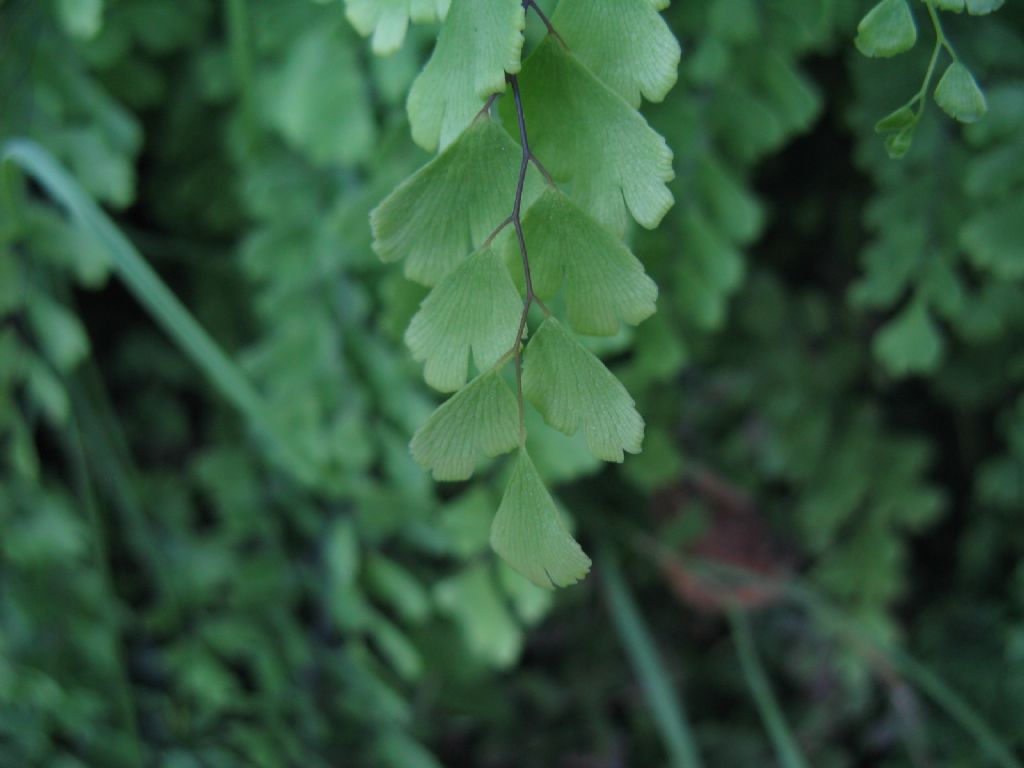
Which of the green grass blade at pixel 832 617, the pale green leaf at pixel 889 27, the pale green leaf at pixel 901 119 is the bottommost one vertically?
the green grass blade at pixel 832 617

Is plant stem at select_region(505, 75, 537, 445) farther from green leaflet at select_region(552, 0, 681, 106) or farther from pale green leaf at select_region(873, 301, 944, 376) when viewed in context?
pale green leaf at select_region(873, 301, 944, 376)

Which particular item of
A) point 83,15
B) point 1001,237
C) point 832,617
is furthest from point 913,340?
point 83,15

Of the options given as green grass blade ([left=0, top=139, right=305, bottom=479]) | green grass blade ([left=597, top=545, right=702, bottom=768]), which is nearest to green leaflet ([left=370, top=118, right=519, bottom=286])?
green grass blade ([left=0, top=139, right=305, bottom=479])

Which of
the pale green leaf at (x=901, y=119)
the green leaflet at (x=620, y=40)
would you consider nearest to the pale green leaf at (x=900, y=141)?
the pale green leaf at (x=901, y=119)

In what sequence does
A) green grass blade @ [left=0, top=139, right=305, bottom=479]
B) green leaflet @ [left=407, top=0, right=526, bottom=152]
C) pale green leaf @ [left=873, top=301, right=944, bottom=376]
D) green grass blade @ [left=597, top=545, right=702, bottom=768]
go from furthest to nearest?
green grass blade @ [left=597, top=545, right=702, bottom=768] → pale green leaf @ [left=873, top=301, right=944, bottom=376] → green grass blade @ [left=0, top=139, right=305, bottom=479] → green leaflet @ [left=407, top=0, right=526, bottom=152]

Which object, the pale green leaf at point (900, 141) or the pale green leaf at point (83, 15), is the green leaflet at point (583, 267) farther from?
the pale green leaf at point (83, 15)

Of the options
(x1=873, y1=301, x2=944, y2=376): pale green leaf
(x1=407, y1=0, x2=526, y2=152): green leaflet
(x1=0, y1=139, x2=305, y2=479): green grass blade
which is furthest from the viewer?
(x1=873, y1=301, x2=944, y2=376): pale green leaf
